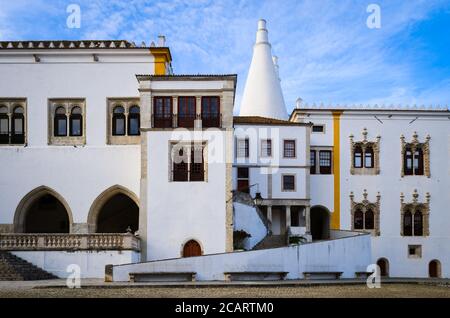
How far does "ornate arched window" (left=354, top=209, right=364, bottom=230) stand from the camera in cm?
3788

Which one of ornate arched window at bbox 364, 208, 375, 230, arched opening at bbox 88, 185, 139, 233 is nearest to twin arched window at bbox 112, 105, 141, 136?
arched opening at bbox 88, 185, 139, 233

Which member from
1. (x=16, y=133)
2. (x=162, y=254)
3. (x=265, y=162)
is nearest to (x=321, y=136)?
(x=265, y=162)

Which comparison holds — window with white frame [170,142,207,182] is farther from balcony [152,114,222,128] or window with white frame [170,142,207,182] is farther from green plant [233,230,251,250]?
green plant [233,230,251,250]

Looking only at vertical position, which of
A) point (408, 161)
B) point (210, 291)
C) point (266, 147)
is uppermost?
point (266, 147)

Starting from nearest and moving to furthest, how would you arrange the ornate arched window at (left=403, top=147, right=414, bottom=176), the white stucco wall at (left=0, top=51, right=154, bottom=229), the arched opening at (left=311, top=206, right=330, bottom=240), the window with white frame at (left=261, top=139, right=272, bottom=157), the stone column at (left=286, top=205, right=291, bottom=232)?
the white stucco wall at (left=0, top=51, right=154, bottom=229) → the stone column at (left=286, top=205, right=291, bottom=232) → the window with white frame at (left=261, top=139, right=272, bottom=157) → the arched opening at (left=311, top=206, right=330, bottom=240) → the ornate arched window at (left=403, top=147, right=414, bottom=176)

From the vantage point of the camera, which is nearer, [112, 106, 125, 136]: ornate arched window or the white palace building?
the white palace building

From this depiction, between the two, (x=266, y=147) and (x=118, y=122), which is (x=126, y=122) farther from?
(x=266, y=147)

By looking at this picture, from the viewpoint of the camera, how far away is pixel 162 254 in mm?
26312

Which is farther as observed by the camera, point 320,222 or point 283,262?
point 320,222

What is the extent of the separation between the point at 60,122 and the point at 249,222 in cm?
1162

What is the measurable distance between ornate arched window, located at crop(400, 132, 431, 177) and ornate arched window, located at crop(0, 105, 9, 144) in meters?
25.6

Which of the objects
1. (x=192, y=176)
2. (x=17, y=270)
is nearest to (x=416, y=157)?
(x=192, y=176)

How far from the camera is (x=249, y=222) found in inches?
1153

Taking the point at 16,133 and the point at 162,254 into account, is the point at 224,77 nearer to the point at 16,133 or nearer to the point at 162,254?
the point at 162,254
